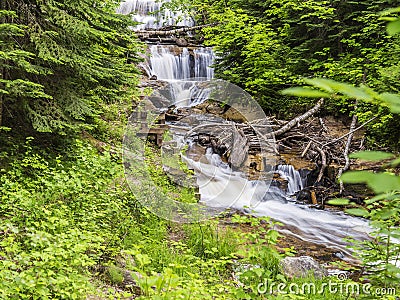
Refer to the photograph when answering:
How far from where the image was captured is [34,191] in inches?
163

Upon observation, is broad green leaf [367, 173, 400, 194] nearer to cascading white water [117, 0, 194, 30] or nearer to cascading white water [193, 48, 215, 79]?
cascading white water [193, 48, 215, 79]

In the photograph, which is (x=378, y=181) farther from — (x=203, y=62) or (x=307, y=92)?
(x=203, y=62)

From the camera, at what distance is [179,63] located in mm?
15891

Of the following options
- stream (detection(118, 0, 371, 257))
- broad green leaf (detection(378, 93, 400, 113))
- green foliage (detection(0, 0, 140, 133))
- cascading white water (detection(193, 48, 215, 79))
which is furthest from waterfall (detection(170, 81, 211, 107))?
broad green leaf (detection(378, 93, 400, 113))

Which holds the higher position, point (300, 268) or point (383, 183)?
point (383, 183)

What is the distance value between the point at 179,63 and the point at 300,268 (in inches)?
503

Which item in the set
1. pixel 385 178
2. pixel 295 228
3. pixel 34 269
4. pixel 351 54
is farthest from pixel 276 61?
pixel 385 178

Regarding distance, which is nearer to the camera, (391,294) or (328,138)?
(391,294)

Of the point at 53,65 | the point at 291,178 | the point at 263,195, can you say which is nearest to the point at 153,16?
the point at 291,178

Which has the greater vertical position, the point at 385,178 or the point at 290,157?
the point at 385,178

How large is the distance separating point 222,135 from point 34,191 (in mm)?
6565

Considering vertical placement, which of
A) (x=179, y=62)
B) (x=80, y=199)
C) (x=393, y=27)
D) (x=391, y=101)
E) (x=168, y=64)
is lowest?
(x=80, y=199)

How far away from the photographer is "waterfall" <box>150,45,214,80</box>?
15414 millimetres

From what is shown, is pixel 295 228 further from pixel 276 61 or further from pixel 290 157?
pixel 276 61
